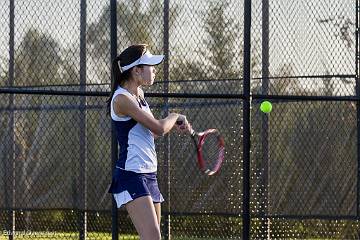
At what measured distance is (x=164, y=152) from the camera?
10922 millimetres

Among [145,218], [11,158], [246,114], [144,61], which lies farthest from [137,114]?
[11,158]

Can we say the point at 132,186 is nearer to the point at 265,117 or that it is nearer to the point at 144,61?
the point at 144,61

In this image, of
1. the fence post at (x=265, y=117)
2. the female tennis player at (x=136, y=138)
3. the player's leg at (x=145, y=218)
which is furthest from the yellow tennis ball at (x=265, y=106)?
the player's leg at (x=145, y=218)

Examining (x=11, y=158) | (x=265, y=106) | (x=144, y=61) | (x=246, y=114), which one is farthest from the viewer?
(x=11, y=158)

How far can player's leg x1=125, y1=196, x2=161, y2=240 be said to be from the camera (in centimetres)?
551

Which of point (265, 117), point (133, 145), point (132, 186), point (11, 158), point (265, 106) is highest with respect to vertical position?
point (265, 106)

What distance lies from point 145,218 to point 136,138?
17.8 inches

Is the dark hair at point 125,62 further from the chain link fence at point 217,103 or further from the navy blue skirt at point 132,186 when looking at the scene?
the chain link fence at point 217,103

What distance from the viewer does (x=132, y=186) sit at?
5566mm

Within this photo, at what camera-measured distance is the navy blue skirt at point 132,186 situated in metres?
5.55

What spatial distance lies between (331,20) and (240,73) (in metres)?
1.05

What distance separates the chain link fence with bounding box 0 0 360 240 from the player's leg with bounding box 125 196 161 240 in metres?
4.97

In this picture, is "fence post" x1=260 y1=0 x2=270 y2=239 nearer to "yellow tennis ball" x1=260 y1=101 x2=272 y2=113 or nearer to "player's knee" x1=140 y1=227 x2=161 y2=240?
"yellow tennis ball" x1=260 y1=101 x2=272 y2=113

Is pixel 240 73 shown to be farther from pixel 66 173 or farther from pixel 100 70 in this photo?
pixel 66 173
